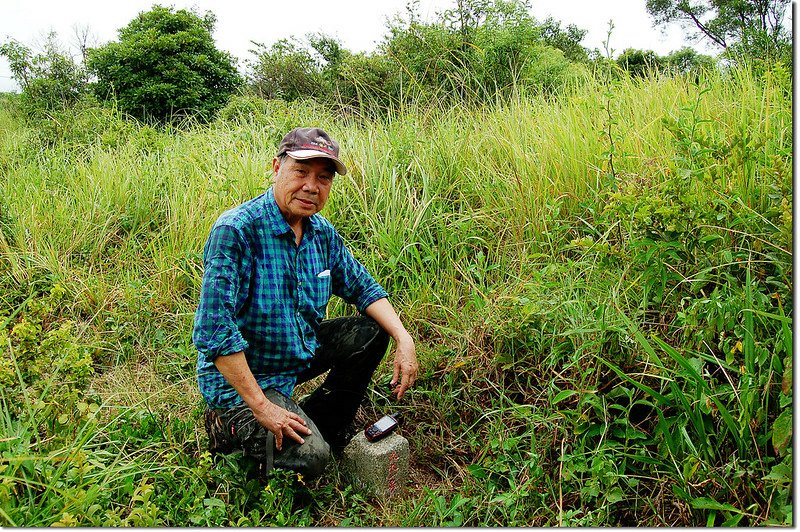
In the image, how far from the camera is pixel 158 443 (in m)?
2.58

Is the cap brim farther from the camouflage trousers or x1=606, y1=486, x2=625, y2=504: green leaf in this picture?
x1=606, y1=486, x2=625, y2=504: green leaf

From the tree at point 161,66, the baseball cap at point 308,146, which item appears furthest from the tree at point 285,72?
the baseball cap at point 308,146

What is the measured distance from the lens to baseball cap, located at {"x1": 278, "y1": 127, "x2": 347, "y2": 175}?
2.40m

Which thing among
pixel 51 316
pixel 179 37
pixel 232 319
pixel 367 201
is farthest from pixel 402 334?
pixel 179 37

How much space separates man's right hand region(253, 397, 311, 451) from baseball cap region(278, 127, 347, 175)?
3.13 ft

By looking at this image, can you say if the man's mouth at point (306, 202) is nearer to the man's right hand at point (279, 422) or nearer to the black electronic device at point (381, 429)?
the man's right hand at point (279, 422)

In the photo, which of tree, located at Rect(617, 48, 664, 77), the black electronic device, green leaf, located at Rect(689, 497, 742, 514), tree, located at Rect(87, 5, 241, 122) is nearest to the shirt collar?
the black electronic device

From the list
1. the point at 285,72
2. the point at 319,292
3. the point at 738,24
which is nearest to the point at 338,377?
the point at 319,292

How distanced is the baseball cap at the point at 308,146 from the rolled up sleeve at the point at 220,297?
41 cm

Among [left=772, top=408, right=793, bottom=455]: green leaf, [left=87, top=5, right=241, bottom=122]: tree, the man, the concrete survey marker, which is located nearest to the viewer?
[left=772, top=408, right=793, bottom=455]: green leaf

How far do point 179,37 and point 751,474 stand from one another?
305 inches

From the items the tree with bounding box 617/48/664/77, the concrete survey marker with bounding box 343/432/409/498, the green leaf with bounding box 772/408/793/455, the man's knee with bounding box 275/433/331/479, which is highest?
the tree with bounding box 617/48/664/77

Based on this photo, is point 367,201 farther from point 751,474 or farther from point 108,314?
point 751,474

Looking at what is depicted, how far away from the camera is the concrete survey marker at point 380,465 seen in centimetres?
256
